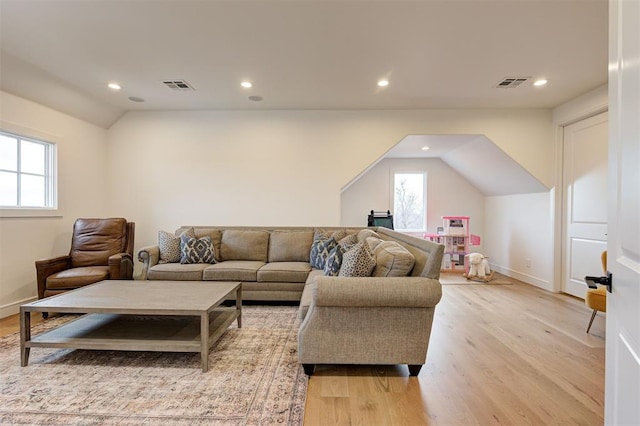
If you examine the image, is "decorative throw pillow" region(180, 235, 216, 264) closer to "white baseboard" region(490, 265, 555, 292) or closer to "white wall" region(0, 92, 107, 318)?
"white wall" region(0, 92, 107, 318)

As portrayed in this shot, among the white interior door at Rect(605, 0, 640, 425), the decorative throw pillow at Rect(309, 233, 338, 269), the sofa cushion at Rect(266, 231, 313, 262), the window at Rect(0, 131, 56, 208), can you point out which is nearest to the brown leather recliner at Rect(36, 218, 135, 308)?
the window at Rect(0, 131, 56, 208)

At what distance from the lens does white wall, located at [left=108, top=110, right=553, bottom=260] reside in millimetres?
4402

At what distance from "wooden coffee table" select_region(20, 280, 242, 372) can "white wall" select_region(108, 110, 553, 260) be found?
1943mm

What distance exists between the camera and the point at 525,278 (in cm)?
474

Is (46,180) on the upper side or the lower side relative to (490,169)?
lower

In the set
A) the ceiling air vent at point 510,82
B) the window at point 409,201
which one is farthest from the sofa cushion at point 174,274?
the window at point 409,201

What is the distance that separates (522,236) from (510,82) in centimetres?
258

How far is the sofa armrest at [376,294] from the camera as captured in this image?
73.0 inches

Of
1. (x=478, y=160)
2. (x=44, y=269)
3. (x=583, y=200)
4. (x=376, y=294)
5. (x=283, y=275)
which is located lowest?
(x=283, y=275)

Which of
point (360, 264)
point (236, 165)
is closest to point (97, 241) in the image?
point (236, 165)

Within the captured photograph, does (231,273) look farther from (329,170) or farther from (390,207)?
(390,207)

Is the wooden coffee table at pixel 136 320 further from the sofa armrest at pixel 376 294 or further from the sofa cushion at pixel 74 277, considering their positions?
the sofa armrest at pixel 376 294

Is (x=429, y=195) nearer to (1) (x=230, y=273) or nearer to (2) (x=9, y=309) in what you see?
(1) (x=230, y=273)

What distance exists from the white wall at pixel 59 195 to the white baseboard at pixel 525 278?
6.48m
